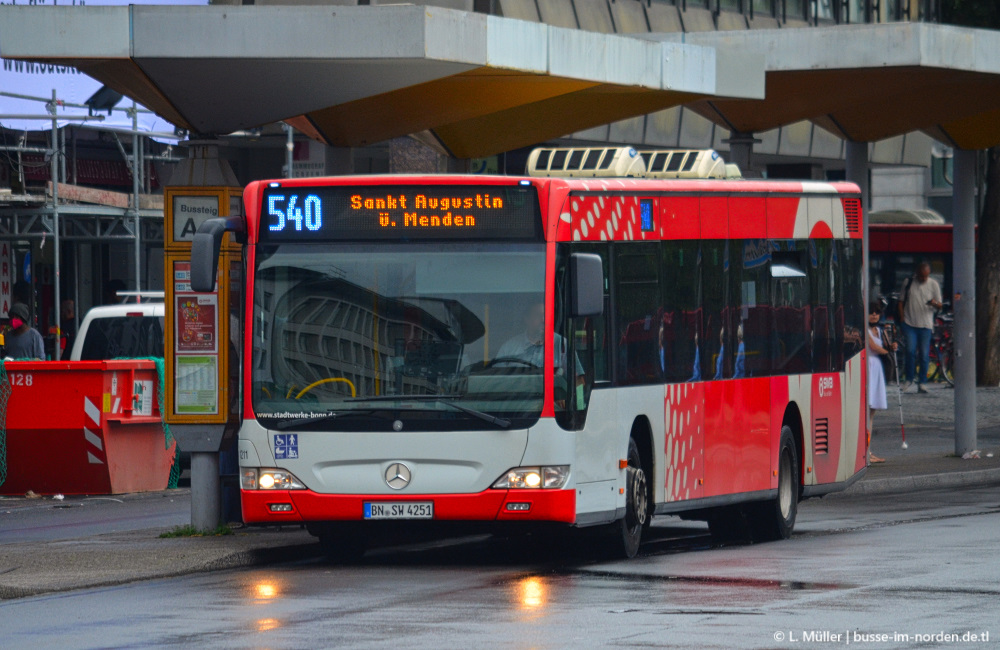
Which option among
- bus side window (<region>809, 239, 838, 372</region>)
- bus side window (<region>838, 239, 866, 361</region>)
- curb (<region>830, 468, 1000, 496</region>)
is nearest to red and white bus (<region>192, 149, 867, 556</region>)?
bus side window (<region>809, 239, 838, 372</region>)

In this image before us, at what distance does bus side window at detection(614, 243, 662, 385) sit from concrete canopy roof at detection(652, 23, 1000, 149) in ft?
18.2

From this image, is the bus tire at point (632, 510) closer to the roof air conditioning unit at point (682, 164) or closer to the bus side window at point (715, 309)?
the bus side window at point (715, 309)

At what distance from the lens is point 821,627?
927cm

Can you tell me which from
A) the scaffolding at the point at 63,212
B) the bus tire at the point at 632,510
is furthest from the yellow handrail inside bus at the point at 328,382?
the scaffolding at the point at 63,212

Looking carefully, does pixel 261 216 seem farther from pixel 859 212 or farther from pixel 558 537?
pixel 859 212

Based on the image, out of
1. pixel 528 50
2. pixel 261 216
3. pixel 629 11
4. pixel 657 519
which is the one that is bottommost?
pixel 657 519

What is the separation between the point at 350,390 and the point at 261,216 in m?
1.34

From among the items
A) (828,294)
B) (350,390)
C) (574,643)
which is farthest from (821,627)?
(828,294)

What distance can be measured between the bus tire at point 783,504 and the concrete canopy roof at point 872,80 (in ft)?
14.8

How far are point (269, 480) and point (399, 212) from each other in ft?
6.31

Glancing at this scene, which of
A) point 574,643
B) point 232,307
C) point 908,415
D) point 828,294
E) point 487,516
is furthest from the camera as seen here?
point 908,415

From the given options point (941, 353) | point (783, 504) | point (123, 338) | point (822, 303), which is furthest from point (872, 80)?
point (941, 353)

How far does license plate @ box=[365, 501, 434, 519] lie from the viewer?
40.7 ft

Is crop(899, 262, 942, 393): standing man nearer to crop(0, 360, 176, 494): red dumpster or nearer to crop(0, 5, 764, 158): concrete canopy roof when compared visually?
crop(0, 5, 764, 158): concrete canopy roof
